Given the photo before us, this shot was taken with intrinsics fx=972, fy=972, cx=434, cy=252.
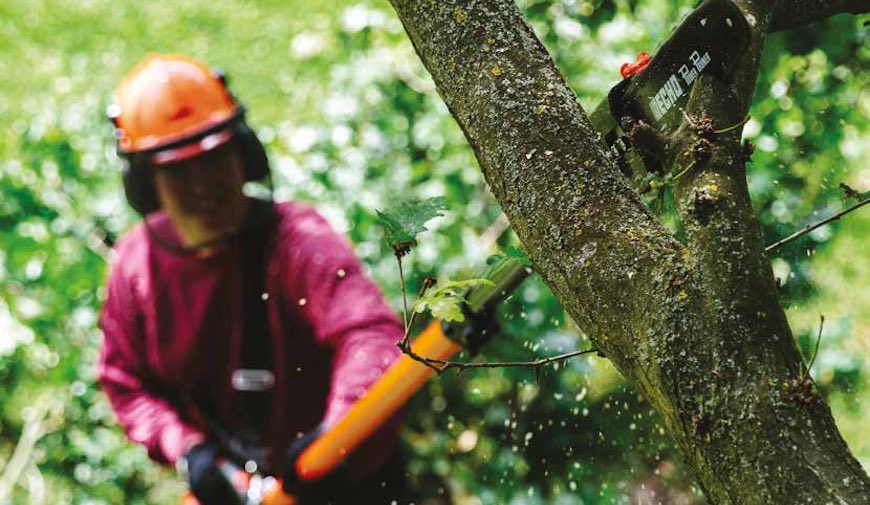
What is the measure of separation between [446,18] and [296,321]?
1749 mm

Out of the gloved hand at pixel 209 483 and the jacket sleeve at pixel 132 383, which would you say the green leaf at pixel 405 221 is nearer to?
the gloved hand at pixel 209 483

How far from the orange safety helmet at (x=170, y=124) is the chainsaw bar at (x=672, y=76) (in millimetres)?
1735

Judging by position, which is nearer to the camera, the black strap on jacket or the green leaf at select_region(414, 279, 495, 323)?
the green leaf at select_region(414, 279, 495, 323)

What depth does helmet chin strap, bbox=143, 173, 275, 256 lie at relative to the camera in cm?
263

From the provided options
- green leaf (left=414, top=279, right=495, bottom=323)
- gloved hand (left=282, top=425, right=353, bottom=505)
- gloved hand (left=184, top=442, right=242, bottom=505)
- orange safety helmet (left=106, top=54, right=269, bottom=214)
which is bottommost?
gloved hand (left=184, top=442, right=242, bottom=505)

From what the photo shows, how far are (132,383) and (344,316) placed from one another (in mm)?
790

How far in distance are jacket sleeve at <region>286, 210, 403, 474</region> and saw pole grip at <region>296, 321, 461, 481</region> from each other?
6 centimetres

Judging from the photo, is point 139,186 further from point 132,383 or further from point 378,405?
point 378,405

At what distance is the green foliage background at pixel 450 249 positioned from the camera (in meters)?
2.30

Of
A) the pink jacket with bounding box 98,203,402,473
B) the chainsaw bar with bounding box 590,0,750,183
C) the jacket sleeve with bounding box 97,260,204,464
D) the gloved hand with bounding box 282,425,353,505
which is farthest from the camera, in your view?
the jacket sleeve with bounding box 97,260,204,464

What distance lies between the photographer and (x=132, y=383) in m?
2.80

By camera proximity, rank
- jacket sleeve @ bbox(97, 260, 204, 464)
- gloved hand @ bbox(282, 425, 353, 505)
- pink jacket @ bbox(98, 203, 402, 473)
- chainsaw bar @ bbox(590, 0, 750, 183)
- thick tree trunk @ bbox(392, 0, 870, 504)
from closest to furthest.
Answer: thick tree trunk @ bbox(392, 0, 870, 504), chainsaw bar @ bbox(590, 0, 750, 183), gloved hand @ bbox(282, 425, 353, 505), pink jacket @ bbox(98, 203, 402, 473), jacket sleeve @ bbox(97, 260, 204, 464)

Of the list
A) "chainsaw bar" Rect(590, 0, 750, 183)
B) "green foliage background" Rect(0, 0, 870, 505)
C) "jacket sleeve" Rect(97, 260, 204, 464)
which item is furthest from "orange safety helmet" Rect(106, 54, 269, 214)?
"chainsaw bar" Rect(590, 0, 750, 183)

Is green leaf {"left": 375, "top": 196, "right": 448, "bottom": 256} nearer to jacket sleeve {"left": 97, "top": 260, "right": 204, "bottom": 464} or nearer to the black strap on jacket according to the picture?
the black strap on jacket
